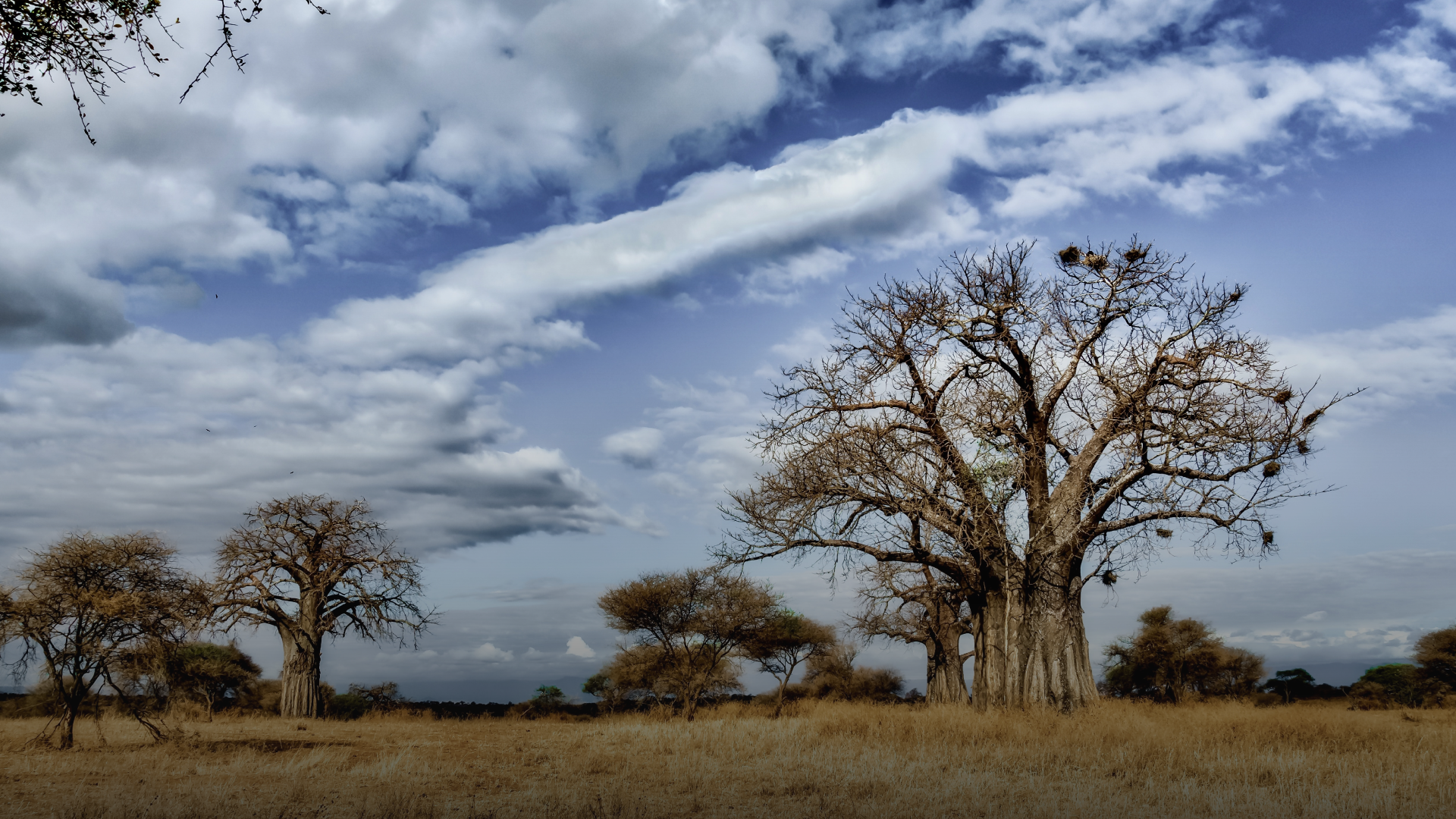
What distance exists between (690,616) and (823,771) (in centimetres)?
1668

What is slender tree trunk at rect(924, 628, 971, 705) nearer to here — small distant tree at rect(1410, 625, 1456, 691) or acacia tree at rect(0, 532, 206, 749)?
small distant tree at rect(1410, 625, 1456, 691)

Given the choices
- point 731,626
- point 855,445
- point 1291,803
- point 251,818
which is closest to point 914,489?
point 855,445

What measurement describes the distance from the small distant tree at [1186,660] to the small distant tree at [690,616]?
16.6 metres

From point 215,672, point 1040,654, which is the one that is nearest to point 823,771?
point 1040,654

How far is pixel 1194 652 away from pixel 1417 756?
959 inches

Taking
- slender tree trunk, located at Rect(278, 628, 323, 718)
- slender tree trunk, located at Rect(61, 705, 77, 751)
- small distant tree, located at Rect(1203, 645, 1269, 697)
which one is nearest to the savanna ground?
slender tree trunk, located at Rect(61, 705, 77, 751)

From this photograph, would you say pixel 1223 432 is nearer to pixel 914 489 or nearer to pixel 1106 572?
pixel 1106 572

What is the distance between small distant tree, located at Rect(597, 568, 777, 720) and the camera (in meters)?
26.3

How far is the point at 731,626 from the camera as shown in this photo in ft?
87.8

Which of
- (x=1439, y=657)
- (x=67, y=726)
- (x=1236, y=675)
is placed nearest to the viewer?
(x=67, y=726)

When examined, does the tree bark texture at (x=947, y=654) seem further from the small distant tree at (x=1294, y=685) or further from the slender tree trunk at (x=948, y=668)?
the small distant tree at (x=1294, y=685)

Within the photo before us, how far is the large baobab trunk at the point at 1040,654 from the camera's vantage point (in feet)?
47.6

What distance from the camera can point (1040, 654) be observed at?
48.2 feet

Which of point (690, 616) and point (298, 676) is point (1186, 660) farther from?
point (298, 676)
